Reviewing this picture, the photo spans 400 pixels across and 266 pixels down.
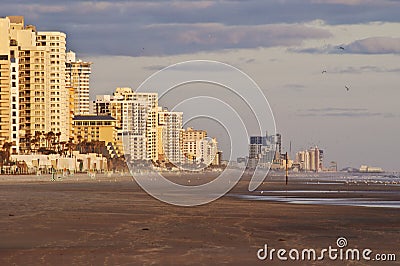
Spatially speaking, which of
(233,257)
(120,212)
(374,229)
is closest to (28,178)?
(120,212)

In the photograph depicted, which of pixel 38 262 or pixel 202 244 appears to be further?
pixel 202 244

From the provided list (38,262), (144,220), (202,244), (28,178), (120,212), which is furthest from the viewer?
(28,178)

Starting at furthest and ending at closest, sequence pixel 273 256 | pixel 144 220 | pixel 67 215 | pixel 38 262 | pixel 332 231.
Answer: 1. pixel 67 215
2. pixel 144 220
3. pixel 332 231
4. pixel 273 256
5. pixel 38 262

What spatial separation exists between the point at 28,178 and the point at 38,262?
445 feet

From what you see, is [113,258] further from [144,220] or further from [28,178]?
[28,178]

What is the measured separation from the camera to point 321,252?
2727cm

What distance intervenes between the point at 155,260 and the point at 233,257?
2428mm

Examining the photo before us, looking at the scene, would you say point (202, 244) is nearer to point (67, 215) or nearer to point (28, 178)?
point (67, 215)

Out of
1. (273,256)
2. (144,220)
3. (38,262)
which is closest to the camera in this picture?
(38,262)

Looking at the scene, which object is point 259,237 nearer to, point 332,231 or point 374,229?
point 332,231

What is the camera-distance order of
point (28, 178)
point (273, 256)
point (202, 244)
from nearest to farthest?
point (273, 256) → point (202, 244) → point (28, 178)

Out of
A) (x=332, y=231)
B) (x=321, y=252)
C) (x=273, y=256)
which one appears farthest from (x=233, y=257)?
(x=332, y=231)

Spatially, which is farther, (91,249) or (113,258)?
(91,249)

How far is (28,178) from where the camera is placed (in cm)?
15738
